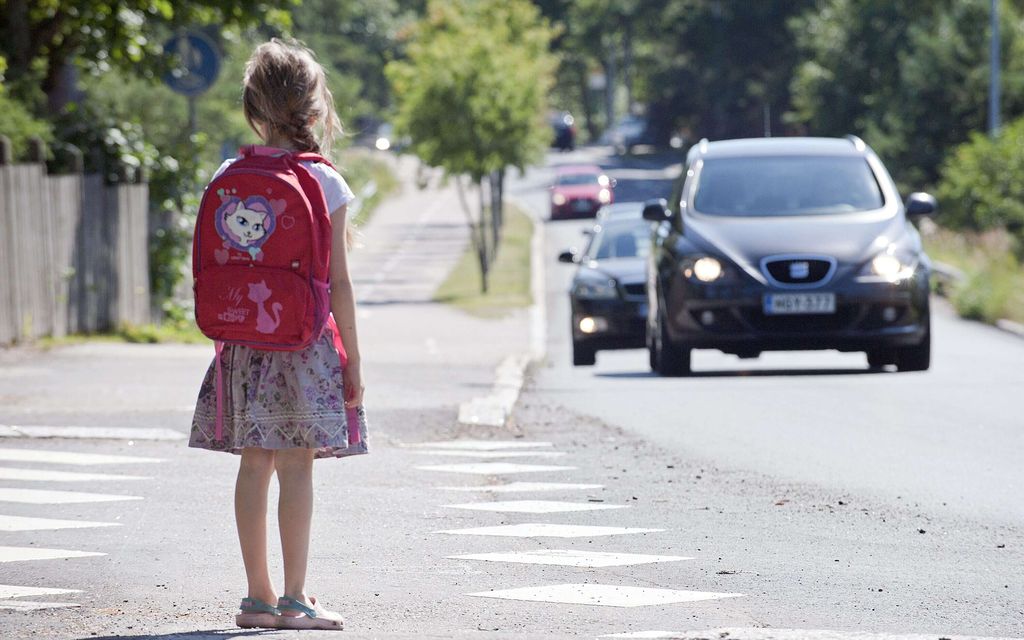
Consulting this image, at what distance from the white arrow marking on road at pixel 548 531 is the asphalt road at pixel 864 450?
51 cm

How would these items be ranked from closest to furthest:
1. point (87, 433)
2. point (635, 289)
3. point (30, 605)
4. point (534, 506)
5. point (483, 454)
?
point (30, 605), point (534, 506), point (483, 454), point (87, 433), point (635, 289)

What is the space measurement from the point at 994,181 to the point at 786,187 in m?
24.3

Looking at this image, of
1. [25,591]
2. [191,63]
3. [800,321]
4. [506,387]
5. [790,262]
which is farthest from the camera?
[191,63]

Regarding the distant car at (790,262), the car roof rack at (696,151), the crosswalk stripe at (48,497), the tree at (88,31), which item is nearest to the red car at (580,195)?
the tree at (88,31)

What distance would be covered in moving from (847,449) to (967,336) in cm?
1410

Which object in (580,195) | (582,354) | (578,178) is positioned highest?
(582,354)

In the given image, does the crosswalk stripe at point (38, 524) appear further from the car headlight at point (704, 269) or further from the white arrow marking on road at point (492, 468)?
the car headlight at point (704, 269)

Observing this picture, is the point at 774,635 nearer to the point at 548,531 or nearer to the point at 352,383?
the point at 352,383

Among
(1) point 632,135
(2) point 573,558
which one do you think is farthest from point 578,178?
(2) point 573,558

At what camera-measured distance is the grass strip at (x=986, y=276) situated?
85.9ft

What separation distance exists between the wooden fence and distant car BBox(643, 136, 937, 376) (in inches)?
203

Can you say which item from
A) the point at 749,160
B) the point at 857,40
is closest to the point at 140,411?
the point at 749,160

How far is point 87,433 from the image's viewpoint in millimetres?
10031

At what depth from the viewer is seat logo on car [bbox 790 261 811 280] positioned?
12.9 metres
